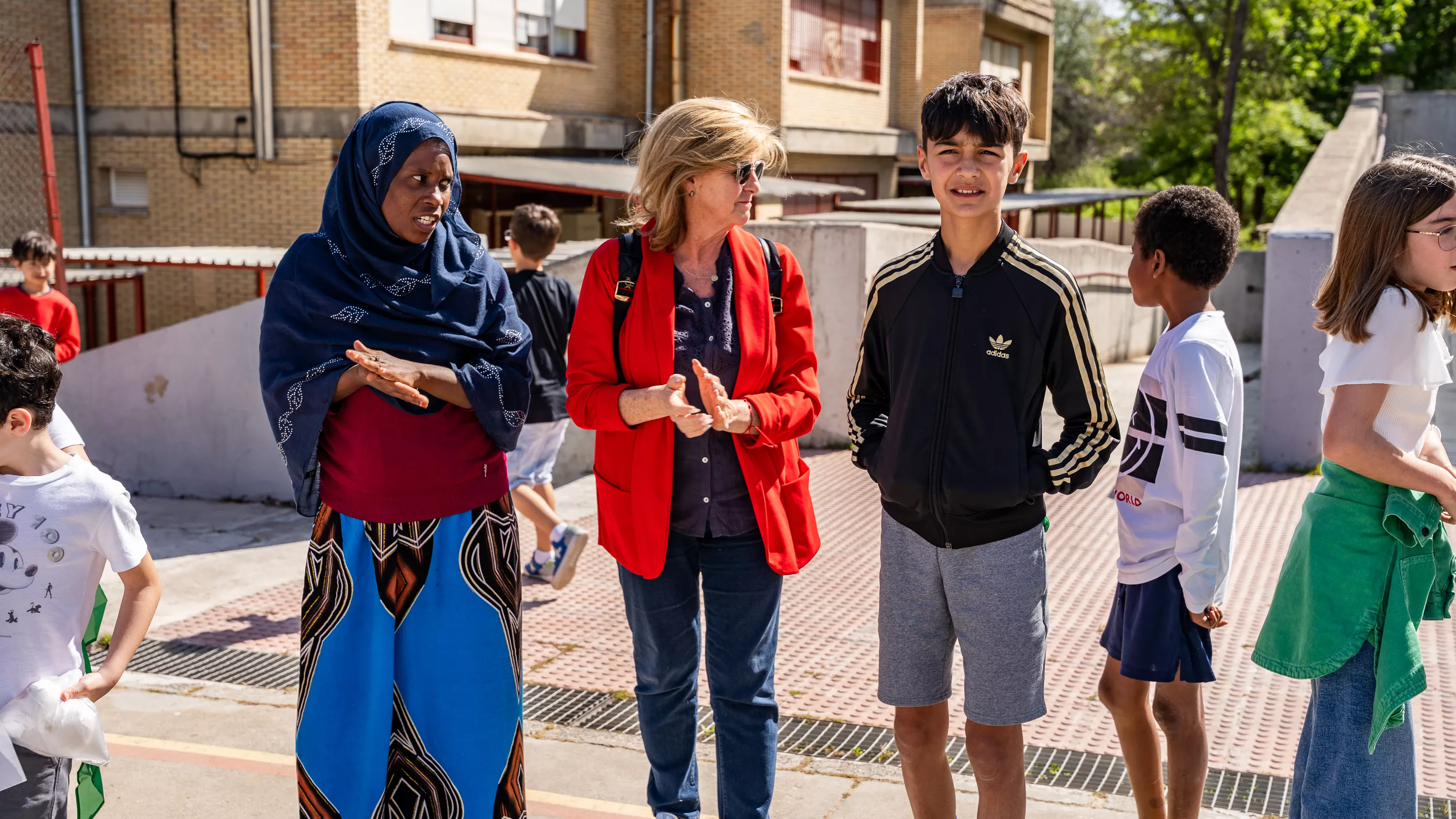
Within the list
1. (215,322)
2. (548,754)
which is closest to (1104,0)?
(215,322)

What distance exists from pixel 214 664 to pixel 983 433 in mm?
4016

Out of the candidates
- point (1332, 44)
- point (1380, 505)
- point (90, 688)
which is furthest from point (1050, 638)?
point (1332, 44)

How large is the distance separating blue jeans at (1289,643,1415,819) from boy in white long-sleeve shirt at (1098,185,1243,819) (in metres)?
0.31

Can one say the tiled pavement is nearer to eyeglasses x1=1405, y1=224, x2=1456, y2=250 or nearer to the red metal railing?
eyeglasses x1=1405, y1=224, x2=1456, y2=250

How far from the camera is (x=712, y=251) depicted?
11.6 ft

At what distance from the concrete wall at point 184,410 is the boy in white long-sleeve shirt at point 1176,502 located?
6687 mm

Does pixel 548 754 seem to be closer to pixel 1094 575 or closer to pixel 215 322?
pixel 1094 575

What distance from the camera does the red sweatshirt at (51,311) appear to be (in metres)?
7.76

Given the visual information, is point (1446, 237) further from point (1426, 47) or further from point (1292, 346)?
point (1426, 47)

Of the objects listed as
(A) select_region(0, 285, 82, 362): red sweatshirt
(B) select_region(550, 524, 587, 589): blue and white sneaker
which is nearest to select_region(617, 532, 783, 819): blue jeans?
(B) select_region(550, 524, 587, 589): blue and white sneaker

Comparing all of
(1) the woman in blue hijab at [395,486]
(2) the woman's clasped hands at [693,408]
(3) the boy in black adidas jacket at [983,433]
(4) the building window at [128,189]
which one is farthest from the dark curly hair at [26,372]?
(4) the building window at [128,189]

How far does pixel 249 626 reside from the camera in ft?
21.0

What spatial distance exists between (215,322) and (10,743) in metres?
6.73

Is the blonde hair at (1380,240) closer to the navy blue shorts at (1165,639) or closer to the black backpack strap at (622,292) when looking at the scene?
the navy blue shorts at (1165,639)
